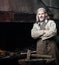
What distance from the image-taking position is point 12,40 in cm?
1179

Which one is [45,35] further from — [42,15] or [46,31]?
[42,15]

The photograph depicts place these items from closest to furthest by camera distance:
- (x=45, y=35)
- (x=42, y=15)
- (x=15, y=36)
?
(x=45, y=35), (x=42, y=15), (x=15, y=36)

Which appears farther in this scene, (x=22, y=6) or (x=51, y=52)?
(x=22, y=6)

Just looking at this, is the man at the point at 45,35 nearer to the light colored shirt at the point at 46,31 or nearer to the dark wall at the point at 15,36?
the light colored shirt at the point at 46,31

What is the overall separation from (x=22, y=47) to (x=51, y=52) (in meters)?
2.94

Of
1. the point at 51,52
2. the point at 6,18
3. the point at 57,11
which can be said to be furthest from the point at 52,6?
the point at 51,52

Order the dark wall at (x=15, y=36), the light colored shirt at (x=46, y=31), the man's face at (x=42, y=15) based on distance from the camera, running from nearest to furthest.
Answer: the light colored shirt at (x=46, y=31) → the man's face at (x=42, y=15) → the dark wall at (x=15, y=36)

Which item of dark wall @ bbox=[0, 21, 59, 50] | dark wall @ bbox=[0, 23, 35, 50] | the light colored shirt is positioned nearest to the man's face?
the light colored shirt

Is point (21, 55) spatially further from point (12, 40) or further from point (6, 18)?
point (12, 40)

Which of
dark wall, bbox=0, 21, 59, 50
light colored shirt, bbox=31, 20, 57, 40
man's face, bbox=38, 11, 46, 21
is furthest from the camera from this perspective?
dark wall, bbox=0, 21, 59, 50

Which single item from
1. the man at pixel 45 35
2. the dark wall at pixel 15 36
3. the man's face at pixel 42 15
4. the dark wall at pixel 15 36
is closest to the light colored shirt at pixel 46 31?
the man at pixel 45 35

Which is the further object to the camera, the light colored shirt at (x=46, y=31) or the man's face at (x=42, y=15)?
the man's face at (x=42, y=15)

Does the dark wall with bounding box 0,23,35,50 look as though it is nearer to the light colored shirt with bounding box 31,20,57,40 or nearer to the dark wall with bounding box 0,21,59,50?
the dark wall with bounding box 0,21,59,50

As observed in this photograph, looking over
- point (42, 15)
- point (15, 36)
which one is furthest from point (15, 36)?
point (42, 15)
